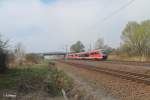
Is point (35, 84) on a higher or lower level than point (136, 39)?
lower

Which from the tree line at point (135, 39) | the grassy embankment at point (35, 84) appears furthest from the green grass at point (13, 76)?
the tree line at point (135, 39)

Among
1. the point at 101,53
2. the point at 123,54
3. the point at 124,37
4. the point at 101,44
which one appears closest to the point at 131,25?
the point at 124,37

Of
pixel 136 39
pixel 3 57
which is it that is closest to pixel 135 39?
pixel 136 39

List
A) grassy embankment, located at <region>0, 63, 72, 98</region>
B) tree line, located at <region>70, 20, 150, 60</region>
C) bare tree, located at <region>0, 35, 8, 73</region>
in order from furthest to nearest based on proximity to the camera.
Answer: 1. tree line, located at <region>70, 20, 150, 60</region>
2. bare tree, located at <region>0, 35, 8, 73</region>
3. grassy embankment, located at <region>0, 63, 72, 98</region>

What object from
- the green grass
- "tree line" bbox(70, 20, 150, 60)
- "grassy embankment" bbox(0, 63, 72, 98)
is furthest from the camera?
"tree line" bbox(70, 20, 150, 60)

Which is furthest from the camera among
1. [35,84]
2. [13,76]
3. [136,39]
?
[136,39]

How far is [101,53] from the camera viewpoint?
176ft

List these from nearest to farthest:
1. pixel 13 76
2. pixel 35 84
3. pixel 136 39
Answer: pixel 35 84
pixel 13 76
pixel 136 39

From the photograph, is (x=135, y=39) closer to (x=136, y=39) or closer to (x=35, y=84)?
(x=136, y=39)

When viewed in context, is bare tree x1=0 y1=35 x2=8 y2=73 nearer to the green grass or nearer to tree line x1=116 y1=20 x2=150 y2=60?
the green grass

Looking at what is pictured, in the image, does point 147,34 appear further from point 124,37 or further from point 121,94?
point 121,94

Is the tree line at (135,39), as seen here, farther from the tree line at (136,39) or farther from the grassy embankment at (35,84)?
the grassy embankment at (35,84)

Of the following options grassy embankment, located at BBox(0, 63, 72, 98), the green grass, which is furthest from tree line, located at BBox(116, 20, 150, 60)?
grassy embankment, located at BBox(0, 63, 72, 98)

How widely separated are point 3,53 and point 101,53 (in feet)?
93.0
